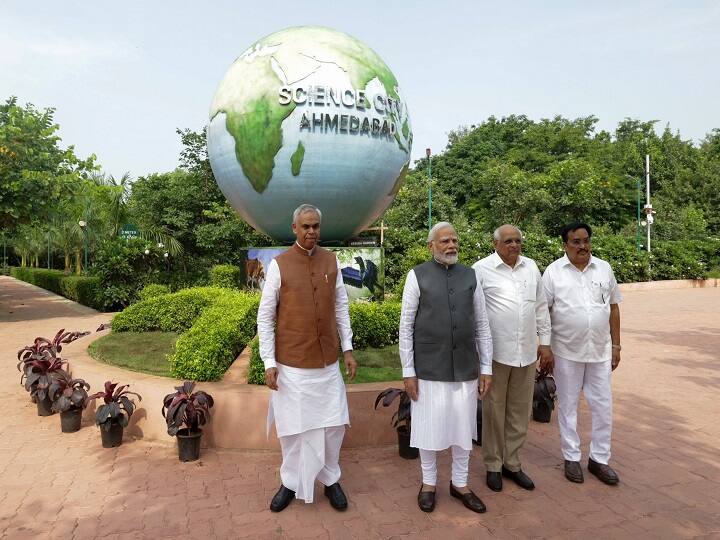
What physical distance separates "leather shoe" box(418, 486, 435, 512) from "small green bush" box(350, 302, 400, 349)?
2.72 m

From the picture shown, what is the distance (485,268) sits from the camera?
10.8 feet

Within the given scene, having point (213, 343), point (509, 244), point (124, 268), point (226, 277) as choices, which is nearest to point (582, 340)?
point (509, 244)

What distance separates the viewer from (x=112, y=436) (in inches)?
162

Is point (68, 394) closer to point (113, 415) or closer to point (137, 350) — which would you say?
point (113, 415)

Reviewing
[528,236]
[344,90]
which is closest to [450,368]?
[344,90]

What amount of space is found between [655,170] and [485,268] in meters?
35.7

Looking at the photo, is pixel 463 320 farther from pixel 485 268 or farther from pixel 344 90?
pixel 344 90

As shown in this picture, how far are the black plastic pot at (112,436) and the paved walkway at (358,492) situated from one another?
2.7 inches

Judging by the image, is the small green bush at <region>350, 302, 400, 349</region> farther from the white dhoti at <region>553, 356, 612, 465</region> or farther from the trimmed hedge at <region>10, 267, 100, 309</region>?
the trimmed hedge at <region>10, 267, 100, 309</region>

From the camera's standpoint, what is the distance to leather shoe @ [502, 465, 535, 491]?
10.8 feet

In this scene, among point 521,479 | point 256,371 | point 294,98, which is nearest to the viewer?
point 521,479

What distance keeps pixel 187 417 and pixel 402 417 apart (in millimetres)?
1571

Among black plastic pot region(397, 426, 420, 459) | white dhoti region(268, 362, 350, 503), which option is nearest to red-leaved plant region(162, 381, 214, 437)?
white dhoti region(268, 362, 350, 503)

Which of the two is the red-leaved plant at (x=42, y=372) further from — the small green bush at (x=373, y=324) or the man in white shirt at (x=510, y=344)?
the man in white shirt at (x=510, y=344)
